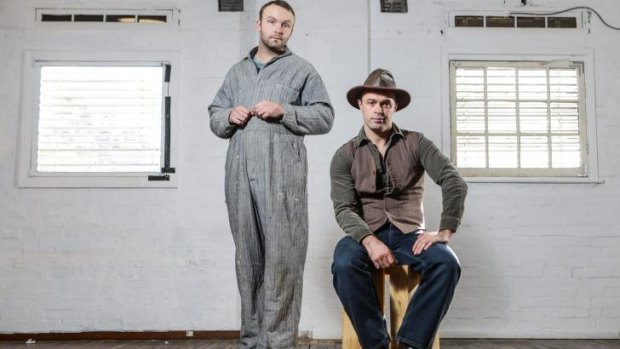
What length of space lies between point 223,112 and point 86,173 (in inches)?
85.3

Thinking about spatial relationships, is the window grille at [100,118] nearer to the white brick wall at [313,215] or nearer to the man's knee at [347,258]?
the white brick wall at [313,215]

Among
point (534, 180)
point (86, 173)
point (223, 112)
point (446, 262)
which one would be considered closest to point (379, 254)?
point (446, 262)

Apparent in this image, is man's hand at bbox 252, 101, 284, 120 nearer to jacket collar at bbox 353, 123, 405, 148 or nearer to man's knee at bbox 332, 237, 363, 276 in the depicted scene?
jacket collar at bbox 353, 123, 405, 148

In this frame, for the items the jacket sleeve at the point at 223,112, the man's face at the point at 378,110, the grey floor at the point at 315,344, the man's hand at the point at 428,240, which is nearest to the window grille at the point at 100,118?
the grey floor at the point at 315,344

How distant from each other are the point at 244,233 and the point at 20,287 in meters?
2.59

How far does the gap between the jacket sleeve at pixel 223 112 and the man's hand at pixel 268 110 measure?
0.15 metres

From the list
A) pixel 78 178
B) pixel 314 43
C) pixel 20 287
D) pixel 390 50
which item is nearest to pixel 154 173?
pixel 78 178

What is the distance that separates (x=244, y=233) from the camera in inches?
84.0

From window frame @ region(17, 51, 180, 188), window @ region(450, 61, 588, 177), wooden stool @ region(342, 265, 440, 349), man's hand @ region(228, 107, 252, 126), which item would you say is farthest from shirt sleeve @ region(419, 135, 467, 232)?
window frame @ region(17, 51, 180, 188)

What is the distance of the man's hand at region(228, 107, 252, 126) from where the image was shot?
7.04 feet

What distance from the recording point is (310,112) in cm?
222

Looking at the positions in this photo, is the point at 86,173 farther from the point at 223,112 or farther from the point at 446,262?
the point at 446,262

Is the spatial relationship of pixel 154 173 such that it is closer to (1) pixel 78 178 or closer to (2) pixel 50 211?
(1) pixel 78 178

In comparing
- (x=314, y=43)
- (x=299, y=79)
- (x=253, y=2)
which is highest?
(x=253, y=2)
